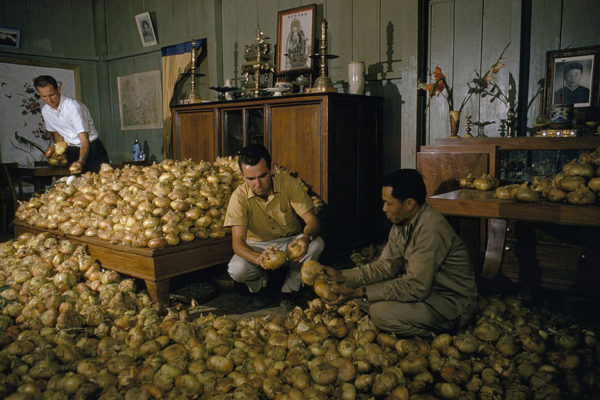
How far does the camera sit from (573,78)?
163 inches

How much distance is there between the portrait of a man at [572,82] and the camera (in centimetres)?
407

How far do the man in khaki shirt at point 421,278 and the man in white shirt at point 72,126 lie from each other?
13.9 ft

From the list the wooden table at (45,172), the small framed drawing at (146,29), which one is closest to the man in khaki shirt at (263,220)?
the wooden table at (45,172)

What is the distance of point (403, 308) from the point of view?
2.65 meters

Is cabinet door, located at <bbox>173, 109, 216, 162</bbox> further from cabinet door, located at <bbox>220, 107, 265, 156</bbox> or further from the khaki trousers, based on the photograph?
the khaki trousers

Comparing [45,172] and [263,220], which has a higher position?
[45,172]

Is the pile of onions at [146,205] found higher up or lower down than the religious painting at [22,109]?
lower down

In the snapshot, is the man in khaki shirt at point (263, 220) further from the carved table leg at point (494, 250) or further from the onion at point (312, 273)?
the carved table leg at point (494, 250)

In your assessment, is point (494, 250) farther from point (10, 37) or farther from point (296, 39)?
point (10, 37)

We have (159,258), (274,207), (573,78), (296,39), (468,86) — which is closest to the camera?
(159,258)

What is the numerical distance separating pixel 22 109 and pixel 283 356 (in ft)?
29.2

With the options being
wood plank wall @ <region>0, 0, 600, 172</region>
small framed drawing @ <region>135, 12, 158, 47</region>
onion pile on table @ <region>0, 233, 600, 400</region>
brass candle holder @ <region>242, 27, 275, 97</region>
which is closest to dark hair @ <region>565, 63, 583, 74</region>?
wood plank wall @ <region>0, 0, 600, 172</region>

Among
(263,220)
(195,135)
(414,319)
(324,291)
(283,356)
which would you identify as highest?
(195,135)

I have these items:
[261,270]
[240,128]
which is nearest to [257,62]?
[240,128]
